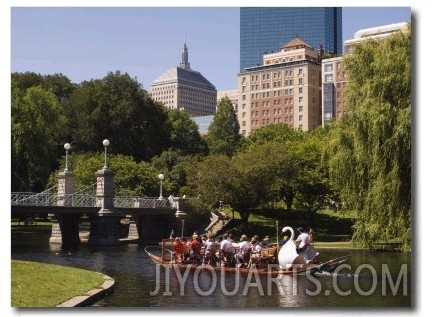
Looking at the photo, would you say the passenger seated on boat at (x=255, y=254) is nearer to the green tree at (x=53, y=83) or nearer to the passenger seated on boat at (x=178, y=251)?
the passenger seated on boat at (x=178, y=251)

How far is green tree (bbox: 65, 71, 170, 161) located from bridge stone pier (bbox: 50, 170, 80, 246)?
1554 cm

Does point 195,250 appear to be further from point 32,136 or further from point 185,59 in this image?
point 32,136

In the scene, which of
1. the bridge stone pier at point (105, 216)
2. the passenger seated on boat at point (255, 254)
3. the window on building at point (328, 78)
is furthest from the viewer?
the window on building at point (328, 78)

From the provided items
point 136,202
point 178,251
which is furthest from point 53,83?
point 178,251

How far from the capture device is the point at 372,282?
740 inches

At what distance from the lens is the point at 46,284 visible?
1591 centimetres

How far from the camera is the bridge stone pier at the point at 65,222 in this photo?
37.7 meters

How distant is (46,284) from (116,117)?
3972 cm

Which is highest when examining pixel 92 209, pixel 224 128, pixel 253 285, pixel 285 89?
pixel 285 89

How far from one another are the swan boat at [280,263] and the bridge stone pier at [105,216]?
498 inches

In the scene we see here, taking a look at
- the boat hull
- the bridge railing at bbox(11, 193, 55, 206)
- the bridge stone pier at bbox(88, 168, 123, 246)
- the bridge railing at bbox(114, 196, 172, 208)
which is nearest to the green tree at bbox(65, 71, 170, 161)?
the bridge railing at bbox(114, 196, 172, 208)

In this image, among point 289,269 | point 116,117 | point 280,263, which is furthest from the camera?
point 116,117

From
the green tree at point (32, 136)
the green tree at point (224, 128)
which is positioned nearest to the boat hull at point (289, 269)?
the green tree at point (32, 136)
